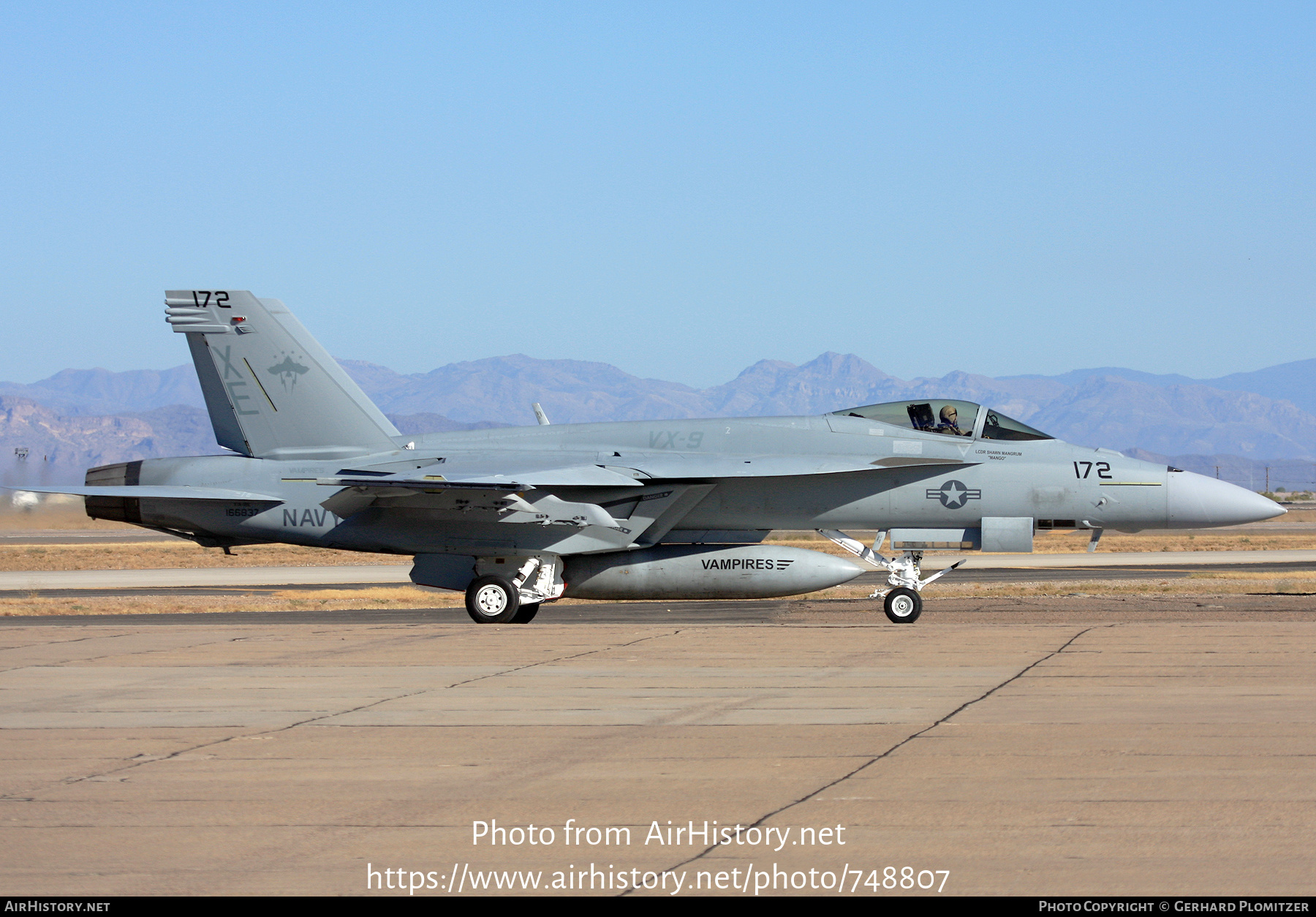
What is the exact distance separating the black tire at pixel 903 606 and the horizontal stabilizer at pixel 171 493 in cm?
845

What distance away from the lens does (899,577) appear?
1705 cm

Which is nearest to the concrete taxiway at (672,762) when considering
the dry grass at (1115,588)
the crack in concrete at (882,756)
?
the crack in concrete at (882,756)

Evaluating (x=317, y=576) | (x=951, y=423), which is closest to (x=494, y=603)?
(x=951, y=423)

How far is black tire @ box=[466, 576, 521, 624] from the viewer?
17469 mm

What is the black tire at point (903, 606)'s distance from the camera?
54.5ft

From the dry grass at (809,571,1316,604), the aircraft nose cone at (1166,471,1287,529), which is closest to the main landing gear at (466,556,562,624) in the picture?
the dry grass at (809,571,1316,604)

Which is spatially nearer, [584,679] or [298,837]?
[298,837]

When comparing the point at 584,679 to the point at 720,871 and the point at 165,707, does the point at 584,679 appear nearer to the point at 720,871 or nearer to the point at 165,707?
the point at 165,707

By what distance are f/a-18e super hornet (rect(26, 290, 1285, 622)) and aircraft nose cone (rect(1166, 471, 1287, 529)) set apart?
0.07 ft

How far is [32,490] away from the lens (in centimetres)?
1736

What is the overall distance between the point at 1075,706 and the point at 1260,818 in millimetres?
3401

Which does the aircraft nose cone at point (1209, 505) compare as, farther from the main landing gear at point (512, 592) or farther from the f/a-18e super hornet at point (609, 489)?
the main landing gear at point (512, 592)
